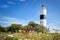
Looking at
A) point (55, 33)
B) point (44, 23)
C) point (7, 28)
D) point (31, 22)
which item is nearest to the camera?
point (55, 33)

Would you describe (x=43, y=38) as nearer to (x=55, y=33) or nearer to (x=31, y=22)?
→ (x=55, y=33)

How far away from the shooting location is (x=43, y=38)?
4715 millimetres

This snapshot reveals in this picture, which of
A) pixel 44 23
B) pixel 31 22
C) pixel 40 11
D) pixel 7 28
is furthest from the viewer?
pixel 40 11

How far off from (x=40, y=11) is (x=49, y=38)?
397 inches

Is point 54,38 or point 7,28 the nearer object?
point 54,38

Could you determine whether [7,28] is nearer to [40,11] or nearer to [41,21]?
[41,21]

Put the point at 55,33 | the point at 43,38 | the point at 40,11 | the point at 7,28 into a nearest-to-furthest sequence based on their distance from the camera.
Answer: the point at 43,38
the point at 55,33
the point at 7,28
the point at 40,11

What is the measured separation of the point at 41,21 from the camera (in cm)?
1375

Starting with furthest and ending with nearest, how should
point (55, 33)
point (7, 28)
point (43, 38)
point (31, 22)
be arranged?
point (31, 22) < point (7, 28) < point (55, 33) < point (43, 38)

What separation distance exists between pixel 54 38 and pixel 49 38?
0.18m

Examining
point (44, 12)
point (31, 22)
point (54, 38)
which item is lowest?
point (54, 38)

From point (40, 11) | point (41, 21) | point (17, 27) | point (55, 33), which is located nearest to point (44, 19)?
point (41, 21)

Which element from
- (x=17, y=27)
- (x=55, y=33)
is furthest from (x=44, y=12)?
(x=55, y=33)

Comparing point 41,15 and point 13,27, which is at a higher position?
point 41,15
